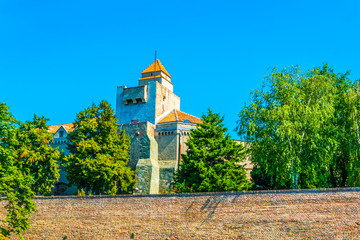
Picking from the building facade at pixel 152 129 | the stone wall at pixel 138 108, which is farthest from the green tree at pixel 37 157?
the stone wall at pixel 138 108

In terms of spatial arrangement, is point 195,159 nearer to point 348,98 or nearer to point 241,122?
point 241,122

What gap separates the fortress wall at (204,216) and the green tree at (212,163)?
390cm

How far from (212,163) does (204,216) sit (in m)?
6.61

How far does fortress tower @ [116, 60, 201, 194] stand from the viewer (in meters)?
30.1

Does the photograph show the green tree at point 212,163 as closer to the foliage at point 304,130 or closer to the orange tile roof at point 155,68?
the foliage at point 304,130

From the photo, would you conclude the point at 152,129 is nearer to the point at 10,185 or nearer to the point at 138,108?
the point at 138,108

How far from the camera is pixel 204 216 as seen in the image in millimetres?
18938

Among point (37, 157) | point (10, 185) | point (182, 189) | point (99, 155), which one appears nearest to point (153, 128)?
point (99, 155)

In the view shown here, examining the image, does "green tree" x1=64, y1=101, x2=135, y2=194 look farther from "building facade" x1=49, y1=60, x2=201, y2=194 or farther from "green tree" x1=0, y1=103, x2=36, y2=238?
"green tree" x1=0, y1=103, x2=36, y2=238

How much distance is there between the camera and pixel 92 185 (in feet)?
88.0

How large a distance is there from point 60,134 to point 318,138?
26406mm

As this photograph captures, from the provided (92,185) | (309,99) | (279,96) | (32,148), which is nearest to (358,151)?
(309,99)

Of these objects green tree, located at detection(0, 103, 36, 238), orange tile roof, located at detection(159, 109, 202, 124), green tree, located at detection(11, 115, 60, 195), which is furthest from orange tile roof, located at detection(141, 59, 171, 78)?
green tree, located at detection(0, 103, 36, 238)

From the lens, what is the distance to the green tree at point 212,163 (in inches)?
917
